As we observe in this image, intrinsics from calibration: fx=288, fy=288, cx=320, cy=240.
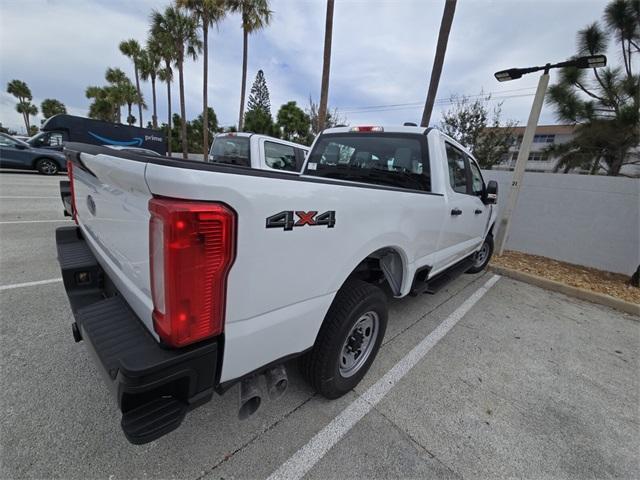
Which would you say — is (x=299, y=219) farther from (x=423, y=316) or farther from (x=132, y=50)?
(x=132, y=50)

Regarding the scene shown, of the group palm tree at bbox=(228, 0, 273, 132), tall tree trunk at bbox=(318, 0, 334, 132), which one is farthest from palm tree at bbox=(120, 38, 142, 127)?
tall tree trunk at bbox=(318, 0, 334, 132)

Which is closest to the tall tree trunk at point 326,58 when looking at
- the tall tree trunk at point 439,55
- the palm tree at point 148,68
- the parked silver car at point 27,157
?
the tall tree trunk at point 439,55

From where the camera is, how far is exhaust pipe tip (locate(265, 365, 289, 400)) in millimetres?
1562

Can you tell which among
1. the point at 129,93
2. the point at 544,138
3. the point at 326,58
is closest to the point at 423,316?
the point at 326,58

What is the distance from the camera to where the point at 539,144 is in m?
44.0

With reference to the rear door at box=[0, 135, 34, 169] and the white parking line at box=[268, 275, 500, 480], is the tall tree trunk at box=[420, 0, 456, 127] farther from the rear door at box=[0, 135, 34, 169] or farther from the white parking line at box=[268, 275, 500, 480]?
the rear door at box=[0, 135, 34, 169]

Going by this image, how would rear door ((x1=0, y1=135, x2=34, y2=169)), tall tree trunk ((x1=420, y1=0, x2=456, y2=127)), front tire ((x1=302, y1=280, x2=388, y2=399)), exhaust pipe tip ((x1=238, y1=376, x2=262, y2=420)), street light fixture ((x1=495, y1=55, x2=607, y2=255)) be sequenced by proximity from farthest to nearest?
rear door ((x1=0, y1=135, x2=34, y2=169)) < tall tree trunk ((x1=420, y1=0, x2=456, y2=127)) < street light fixture ((x1=495, y1=55, x2=607, y2=255)) < front tire ((x1=302, y1=280, x2=388, y2=399)) < exhaust pipe tip ((x1=238, y1=376, x2=262, y2=420))

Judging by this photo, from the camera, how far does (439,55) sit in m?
8.54

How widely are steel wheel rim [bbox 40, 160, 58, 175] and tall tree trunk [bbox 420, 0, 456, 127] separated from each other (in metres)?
15.5

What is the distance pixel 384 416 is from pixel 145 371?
168cm

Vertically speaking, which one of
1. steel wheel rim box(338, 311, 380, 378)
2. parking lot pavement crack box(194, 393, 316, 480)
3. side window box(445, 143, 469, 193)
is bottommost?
parking lot pavement crack box(194, 393, 316, 480)

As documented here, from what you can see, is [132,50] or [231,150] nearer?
[231,150]

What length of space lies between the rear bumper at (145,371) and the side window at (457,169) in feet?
9.64

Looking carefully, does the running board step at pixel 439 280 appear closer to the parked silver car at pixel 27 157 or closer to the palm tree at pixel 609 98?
the palm tree at pixel 609 98
